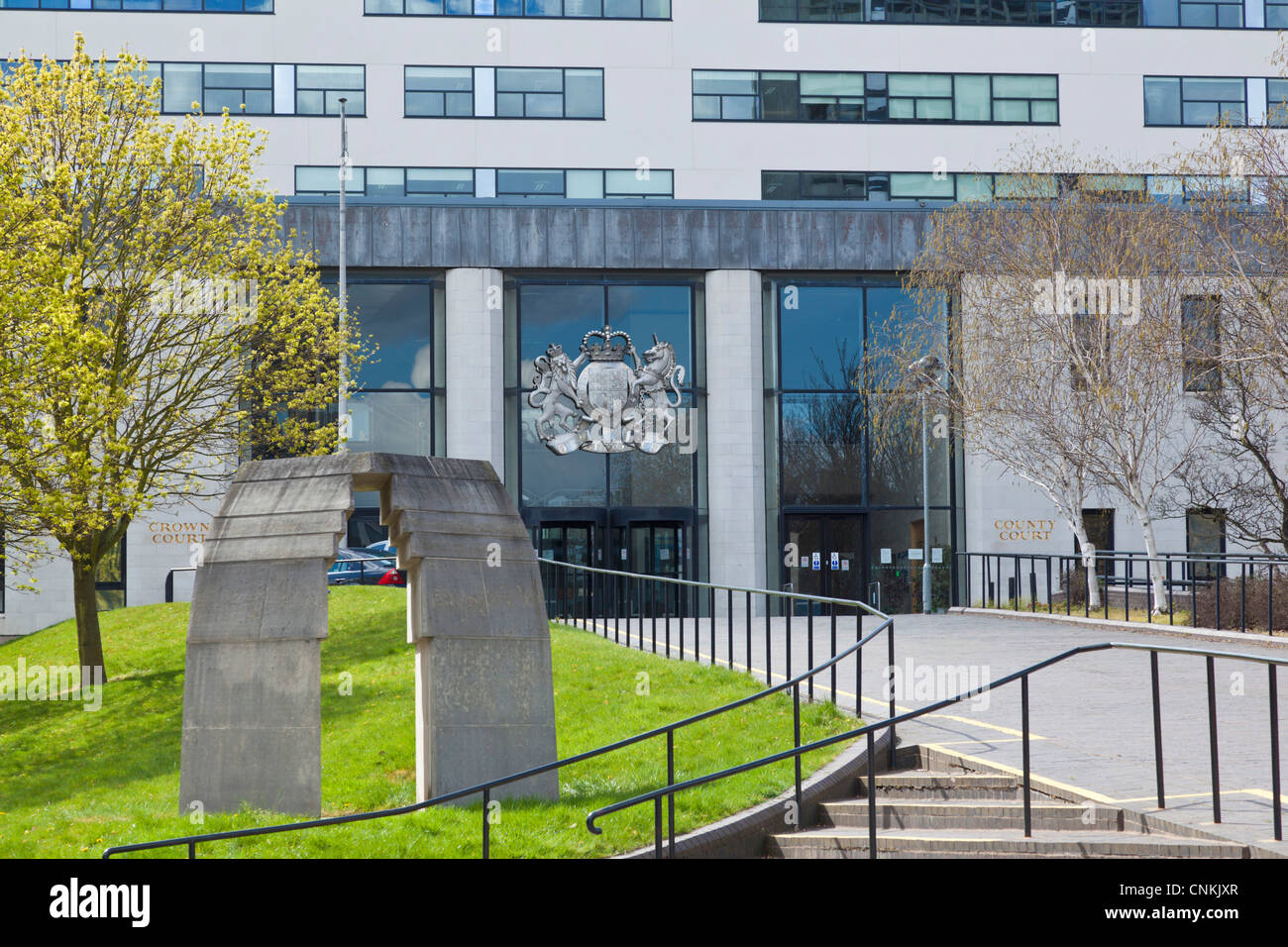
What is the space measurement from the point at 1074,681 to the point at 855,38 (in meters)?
27.3

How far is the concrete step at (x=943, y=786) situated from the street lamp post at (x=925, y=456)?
18.3 m

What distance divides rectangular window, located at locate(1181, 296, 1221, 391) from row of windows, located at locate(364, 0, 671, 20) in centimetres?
1785

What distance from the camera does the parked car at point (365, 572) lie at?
89.2 feet

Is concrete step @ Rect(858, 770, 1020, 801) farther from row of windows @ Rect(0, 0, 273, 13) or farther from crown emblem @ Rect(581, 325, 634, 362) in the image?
row of windows @ Rect(0, 0, 273, 13)

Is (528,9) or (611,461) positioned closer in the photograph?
(611,461)

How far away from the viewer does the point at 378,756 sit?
508 inches

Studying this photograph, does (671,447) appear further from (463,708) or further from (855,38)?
(463,708)

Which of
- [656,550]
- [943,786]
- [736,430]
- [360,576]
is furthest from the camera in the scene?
[656,550]

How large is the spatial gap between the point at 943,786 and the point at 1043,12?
109ft

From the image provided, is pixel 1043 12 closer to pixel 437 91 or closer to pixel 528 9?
pixel 528 9

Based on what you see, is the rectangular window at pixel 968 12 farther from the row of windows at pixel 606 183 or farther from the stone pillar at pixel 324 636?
the stone pillar at pixel 324 636

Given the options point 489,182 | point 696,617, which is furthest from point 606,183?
point 696,617

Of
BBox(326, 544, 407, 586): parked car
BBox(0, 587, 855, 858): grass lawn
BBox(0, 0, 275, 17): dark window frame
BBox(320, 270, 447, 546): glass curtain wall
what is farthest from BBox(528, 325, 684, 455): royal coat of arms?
BBox(0, 0, 275, 17): dark window frame
